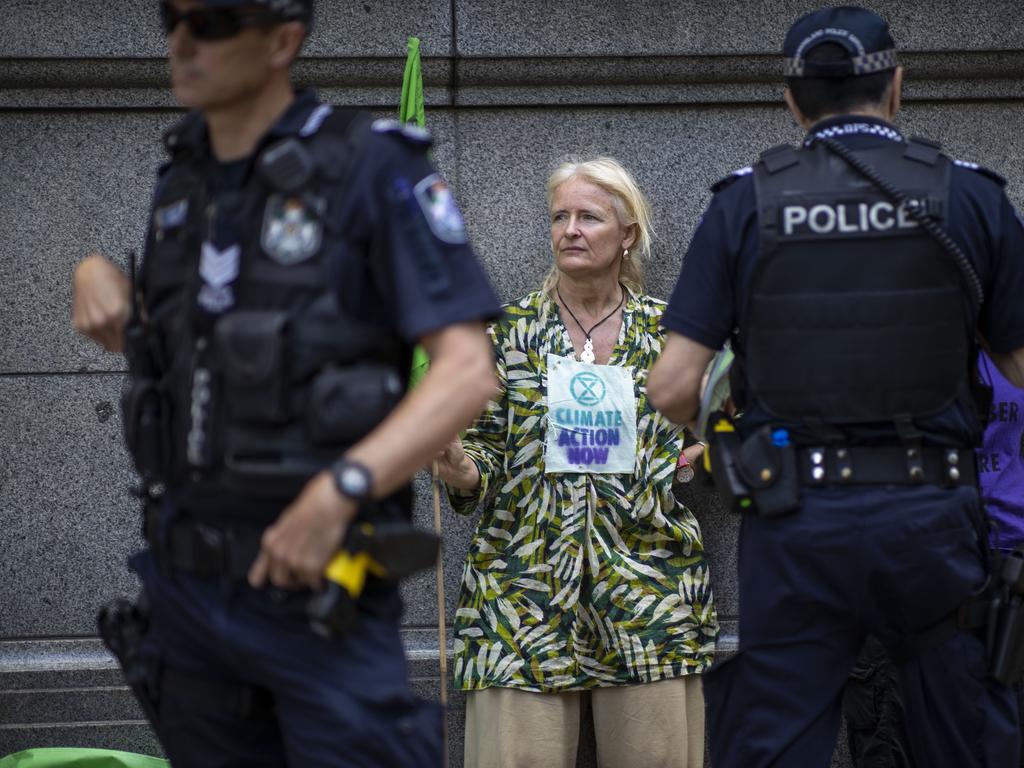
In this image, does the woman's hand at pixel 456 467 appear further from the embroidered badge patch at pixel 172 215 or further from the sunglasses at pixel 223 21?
the sunglasses at pixel 223 21

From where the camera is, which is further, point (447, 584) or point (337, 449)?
point (447, 584)

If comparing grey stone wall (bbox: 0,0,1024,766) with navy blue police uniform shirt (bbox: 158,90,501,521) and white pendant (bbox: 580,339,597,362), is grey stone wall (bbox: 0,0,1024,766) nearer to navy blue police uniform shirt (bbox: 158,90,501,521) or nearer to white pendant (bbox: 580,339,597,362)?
white pendant (bbox: 580,339,597,362)

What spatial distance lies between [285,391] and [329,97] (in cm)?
307

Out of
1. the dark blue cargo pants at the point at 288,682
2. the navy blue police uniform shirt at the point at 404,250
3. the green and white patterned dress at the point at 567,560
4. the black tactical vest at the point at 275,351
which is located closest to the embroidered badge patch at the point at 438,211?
the navy blue police uniform shirt at the point at 404,250

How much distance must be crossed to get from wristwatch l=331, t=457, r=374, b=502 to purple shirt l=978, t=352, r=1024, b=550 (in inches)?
90.2

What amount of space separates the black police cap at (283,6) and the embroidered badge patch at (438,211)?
0.39 m

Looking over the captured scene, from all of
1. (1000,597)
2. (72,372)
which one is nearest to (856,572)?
(1000,597)

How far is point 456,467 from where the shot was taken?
15.3ft

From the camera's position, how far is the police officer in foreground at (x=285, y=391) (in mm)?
2473

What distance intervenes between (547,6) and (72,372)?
85.0 inches

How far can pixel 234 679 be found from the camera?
266cm

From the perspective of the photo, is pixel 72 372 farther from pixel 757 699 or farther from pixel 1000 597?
pixel 1000 597

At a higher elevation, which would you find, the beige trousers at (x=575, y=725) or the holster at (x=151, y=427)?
the holster at (x=151, y=427)

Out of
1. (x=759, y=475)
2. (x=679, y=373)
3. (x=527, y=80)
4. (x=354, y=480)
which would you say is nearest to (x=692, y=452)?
(x=527, y=80)
